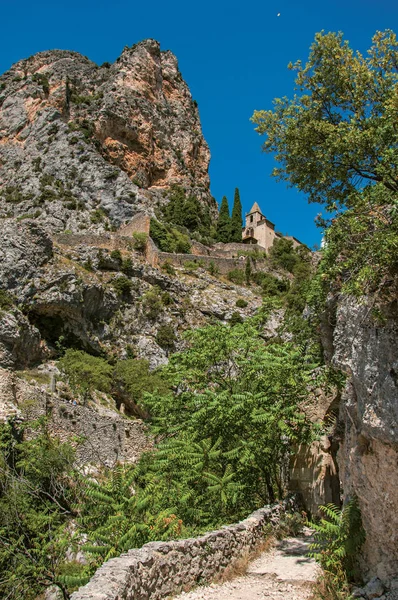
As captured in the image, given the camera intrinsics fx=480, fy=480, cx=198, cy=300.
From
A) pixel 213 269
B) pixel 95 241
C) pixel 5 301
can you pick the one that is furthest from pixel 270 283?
pixel 5 301

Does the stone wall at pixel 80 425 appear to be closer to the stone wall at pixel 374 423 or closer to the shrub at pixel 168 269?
the stone wall at pixel 374 423

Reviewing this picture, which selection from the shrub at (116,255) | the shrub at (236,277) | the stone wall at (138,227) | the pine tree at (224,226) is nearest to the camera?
the shrub at (116,255)

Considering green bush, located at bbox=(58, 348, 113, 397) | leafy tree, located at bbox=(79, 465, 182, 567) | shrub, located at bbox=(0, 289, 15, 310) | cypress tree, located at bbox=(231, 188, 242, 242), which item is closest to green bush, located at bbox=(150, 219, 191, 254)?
cypress tree, located at bbox=(231, 188, 242, 242)

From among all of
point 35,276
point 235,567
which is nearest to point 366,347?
point 235,567

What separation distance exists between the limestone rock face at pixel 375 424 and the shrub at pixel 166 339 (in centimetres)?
2737

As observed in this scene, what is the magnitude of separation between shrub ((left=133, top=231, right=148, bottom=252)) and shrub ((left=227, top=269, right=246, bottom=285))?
9233mm

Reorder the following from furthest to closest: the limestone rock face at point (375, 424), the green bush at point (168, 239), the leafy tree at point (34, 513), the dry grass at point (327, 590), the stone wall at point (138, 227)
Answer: the green bush at point (168, 239) < the stone wall at point (138, 227) < the leafy tree at point (34, 513) < the dry grass at point (327, 590) < the limestone rock face at point (375, 424)

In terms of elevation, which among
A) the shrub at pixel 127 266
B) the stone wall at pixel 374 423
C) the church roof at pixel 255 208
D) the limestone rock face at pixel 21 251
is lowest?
the stone wall at pixel 374 423

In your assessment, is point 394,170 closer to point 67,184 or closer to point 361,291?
point 361,291

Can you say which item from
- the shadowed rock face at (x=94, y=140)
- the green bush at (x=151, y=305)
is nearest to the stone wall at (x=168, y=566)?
the green bush at (x=151, y=305)

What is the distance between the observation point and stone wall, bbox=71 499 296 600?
486cm

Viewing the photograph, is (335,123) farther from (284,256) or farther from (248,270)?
(284,256)

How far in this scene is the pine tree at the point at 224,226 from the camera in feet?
205

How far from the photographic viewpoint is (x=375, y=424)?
5.96 metres
